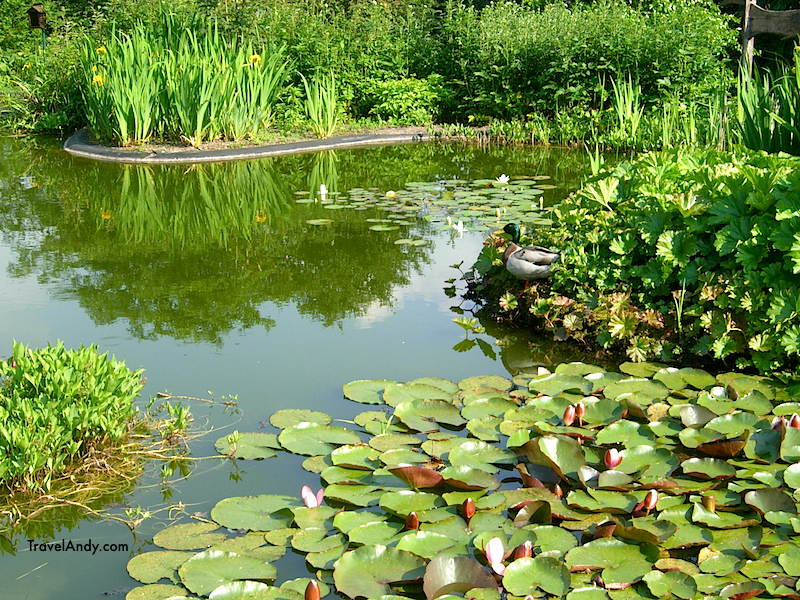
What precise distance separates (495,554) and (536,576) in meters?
0.14

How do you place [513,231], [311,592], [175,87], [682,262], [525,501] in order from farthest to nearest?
[175,87] < [513,231] < [682,262] < [525,501] < [311,592]

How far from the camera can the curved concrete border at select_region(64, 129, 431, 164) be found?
978 centimetres

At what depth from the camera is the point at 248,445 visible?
348 cm

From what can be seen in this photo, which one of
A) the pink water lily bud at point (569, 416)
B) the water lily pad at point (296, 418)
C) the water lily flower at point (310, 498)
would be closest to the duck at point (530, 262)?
the pink water lily bud at point (569, 416)

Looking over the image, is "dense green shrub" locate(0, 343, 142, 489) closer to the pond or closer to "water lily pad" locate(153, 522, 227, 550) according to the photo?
the pond

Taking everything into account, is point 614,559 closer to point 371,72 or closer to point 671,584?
point 671,584

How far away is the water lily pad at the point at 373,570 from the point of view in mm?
2512

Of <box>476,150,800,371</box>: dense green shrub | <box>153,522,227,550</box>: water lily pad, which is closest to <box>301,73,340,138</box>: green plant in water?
<box>476,150,800,371</box>: dense green shrub

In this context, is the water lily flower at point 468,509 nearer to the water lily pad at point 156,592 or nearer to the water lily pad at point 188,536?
the water lily pad at point 188,536

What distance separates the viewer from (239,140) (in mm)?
10688

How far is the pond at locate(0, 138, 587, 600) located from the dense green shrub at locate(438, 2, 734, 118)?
2699mm

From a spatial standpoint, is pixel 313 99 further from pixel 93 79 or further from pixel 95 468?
pixel 95 468

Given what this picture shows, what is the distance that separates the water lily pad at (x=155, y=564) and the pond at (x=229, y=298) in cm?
6

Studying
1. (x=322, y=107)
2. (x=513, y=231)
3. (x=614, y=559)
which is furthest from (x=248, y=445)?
(x=322, y=107)
